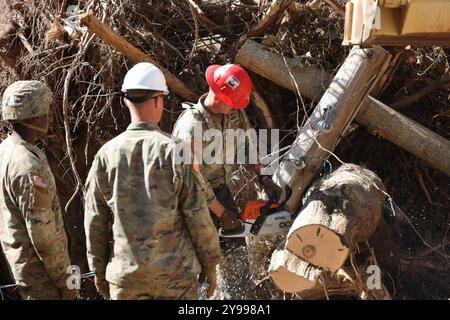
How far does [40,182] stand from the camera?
4.07m

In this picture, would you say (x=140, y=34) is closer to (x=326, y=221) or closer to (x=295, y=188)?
(x=295, y=188)

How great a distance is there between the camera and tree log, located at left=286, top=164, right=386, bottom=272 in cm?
499

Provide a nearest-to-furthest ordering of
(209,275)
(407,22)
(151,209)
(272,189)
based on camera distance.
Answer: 1. (151,209)
2. (209,275)
3. (407,22)
4. (272,189)

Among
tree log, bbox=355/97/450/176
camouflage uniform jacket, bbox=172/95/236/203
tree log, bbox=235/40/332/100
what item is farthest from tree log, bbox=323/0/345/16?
camouflage uniform jacket, bbox=172/95/236/203

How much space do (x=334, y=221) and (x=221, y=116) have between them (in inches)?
47.6

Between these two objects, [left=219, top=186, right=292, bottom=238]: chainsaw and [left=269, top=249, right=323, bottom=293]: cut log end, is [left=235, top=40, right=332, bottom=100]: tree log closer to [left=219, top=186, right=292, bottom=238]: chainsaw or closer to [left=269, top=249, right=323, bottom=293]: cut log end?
[left=219, top=186, right=292, bottom=238]: chainsaw

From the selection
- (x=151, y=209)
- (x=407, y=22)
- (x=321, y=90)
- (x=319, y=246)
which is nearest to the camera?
(x=151, y=209)

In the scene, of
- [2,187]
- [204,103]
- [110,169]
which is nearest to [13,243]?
[2,187]

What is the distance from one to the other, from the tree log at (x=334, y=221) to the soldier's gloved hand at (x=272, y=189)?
23 cm

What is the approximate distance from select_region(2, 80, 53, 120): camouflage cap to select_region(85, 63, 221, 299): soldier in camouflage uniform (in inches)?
25.7

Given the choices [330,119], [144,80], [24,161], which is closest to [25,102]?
[24,161]

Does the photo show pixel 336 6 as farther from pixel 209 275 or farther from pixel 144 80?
pixel 209 275

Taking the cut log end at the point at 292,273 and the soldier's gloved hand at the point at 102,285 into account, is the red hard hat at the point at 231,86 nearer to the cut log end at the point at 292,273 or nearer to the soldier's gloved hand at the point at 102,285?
the cut log end at the point at 292,273

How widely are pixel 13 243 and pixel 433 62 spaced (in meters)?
4.59
